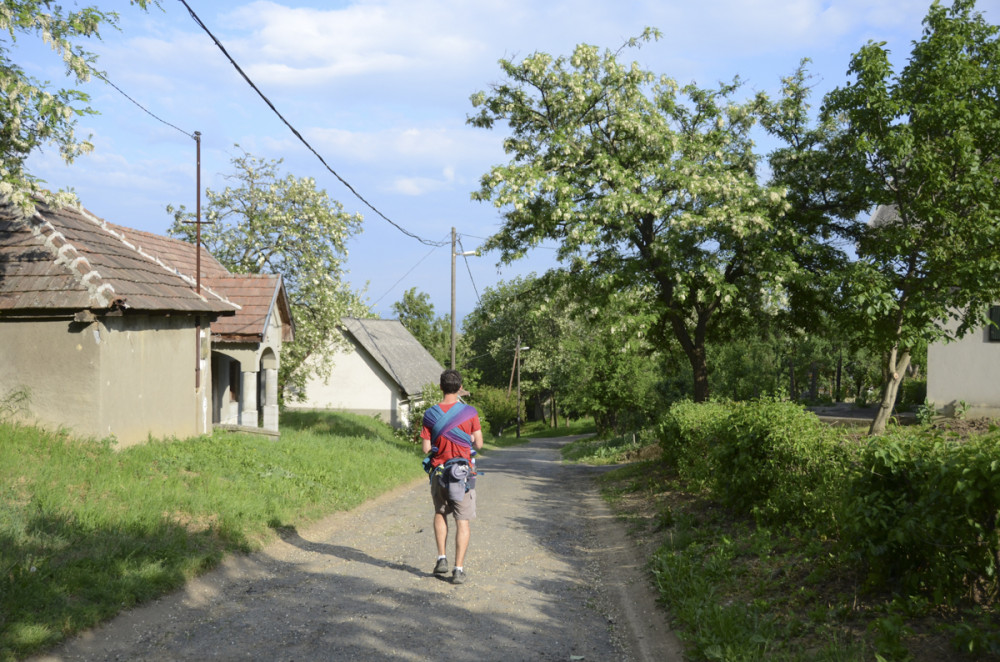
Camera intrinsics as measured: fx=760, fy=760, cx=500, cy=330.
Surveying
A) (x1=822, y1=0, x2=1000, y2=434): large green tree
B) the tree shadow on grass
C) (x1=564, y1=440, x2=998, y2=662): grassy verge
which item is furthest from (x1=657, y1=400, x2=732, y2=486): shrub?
the tree shadow on grass

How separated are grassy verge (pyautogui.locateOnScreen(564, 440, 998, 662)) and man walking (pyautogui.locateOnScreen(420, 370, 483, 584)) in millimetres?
2041

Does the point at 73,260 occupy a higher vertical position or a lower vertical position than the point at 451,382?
higher

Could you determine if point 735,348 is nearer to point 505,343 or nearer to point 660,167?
point 660,167

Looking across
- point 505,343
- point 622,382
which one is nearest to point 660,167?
point 622,382

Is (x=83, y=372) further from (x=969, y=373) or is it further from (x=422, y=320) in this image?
(x=422, y=320)

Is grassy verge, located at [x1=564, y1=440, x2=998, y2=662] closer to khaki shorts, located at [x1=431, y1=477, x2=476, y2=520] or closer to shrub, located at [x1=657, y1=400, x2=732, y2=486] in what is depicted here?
shrub, located at [x1=657, y1=400, x2=732, y2=486]

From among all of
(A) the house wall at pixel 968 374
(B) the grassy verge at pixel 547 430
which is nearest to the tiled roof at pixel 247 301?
(A) the house wall at pixel 968 374

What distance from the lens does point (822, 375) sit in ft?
174

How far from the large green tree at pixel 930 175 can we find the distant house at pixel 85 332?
12723 mm

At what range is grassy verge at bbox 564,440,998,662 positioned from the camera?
4812 mm

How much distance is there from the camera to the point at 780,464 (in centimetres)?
841

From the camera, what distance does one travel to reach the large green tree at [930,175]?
12.8 metres

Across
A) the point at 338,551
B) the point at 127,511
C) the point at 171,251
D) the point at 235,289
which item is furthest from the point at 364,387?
the point at 127,511

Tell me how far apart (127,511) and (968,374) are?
19.9m
